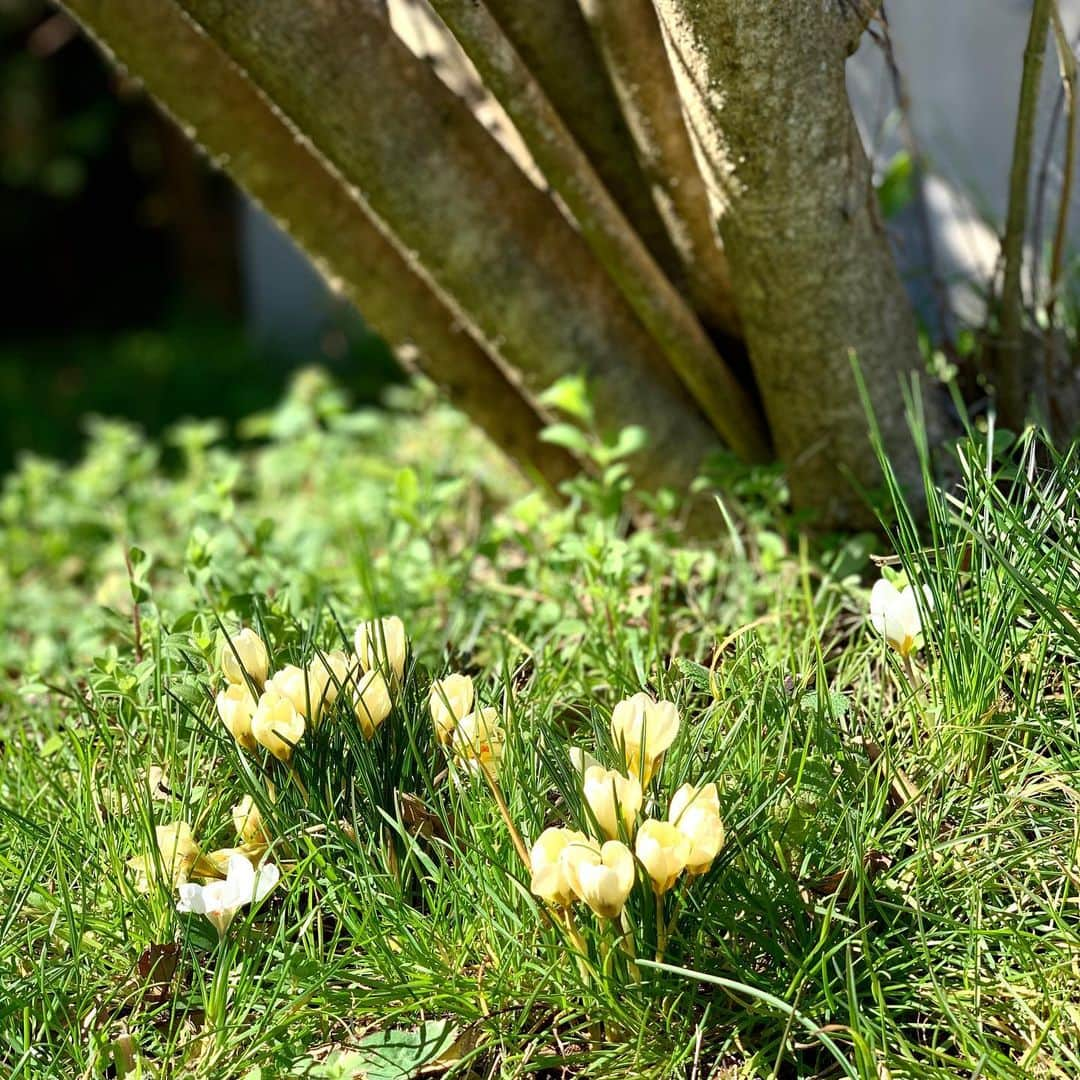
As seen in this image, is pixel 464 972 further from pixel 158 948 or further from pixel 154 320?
pixel 154 320

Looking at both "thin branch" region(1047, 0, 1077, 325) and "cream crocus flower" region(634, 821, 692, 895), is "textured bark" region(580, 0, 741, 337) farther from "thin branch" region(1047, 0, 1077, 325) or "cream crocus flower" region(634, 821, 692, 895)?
"cream crocus flower" region(634, 821, 692, 895)

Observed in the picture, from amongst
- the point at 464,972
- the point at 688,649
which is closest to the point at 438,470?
the point at 688,649

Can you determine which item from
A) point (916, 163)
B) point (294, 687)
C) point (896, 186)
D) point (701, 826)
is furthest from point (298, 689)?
point (896, 186)

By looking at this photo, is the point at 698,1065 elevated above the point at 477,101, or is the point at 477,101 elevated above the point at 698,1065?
the point at 477,101

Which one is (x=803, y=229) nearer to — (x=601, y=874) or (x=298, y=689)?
(x=298, y=689)

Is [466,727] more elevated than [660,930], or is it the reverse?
[466,727]

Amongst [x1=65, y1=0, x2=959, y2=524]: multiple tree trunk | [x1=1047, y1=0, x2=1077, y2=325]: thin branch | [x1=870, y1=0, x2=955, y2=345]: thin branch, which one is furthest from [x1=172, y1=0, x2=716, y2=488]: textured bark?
[x1=1047, y1=0, x2=1077, y2=325]: thin branch

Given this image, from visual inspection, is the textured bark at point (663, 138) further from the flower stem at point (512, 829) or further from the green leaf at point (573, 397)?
the flower stem at point (512, 829)
